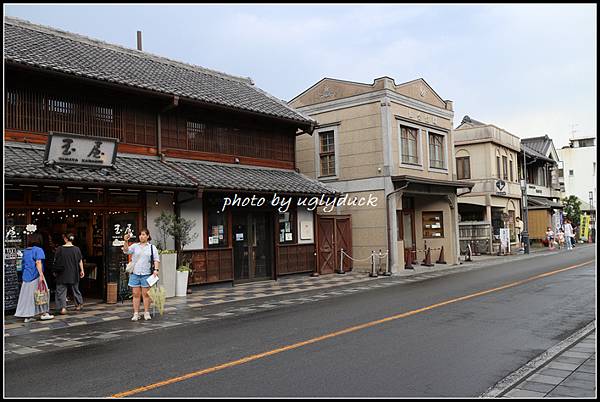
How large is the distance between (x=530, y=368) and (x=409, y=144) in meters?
18.0

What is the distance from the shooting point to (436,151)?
2578 centimetres

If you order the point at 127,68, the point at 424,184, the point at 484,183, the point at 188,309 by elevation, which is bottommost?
the point at 188,309

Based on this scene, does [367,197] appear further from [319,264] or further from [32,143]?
[32,143]

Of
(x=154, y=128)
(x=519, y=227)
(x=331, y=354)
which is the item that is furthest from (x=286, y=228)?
(x=519, y=227)

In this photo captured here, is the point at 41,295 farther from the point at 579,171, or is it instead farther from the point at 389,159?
the point at 579,171

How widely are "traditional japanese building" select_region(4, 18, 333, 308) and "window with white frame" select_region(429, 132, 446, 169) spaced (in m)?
7.14

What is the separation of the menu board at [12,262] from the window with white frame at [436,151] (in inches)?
716

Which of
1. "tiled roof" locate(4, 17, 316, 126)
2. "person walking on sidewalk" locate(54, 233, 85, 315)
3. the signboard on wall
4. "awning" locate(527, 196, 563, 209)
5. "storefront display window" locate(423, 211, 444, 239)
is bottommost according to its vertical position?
"person walking on sidewalk" locate(54, 233, 85, 315)

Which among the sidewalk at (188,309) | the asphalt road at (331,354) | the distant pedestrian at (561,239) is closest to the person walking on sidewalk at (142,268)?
the sidewalk at (188,309)

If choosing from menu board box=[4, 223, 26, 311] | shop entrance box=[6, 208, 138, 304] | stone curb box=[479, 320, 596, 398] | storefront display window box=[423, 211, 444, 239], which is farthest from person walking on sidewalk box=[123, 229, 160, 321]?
storefront display window box=[423, 211, 444, 239]

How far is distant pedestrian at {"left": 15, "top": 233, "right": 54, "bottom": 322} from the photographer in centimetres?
1143

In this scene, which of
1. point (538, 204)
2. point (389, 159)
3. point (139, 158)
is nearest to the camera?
point (139, 158)

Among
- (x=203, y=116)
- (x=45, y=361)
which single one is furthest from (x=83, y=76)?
(x=45, y=361)

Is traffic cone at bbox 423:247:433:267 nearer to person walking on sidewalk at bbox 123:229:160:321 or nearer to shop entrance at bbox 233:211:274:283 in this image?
shop entrance at bbox 233:211:274:283
